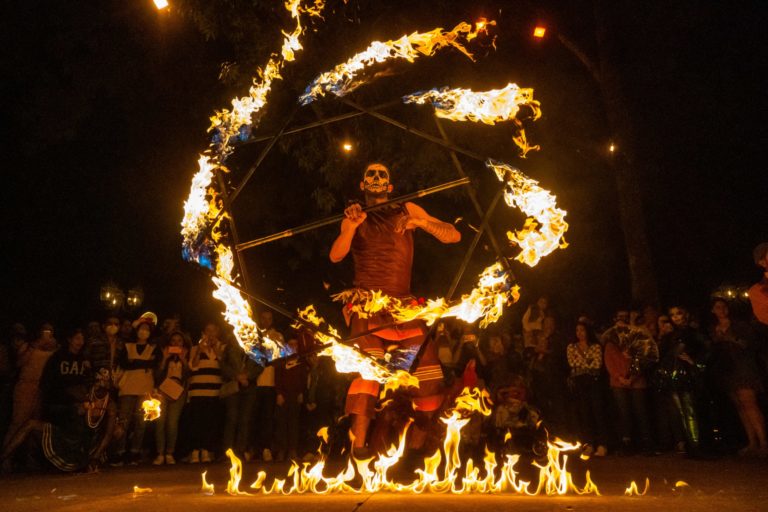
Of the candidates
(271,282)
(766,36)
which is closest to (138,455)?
(271,282)

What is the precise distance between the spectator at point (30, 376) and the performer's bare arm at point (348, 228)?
4.76 m

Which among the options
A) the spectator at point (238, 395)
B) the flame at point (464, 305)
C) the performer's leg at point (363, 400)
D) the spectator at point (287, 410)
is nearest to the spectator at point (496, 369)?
the spectator at point (287, 410)

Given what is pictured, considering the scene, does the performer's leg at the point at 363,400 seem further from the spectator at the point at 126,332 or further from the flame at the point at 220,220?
the spectator at the point at 126,332

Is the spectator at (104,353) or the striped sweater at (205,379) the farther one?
the striped sweater at (205,379)

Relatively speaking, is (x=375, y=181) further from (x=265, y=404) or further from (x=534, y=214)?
(x=265, y=404)

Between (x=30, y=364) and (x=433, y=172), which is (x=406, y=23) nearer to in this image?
(x=433, y=172)

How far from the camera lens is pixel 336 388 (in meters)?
9.24

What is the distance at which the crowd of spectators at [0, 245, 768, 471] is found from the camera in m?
8.14

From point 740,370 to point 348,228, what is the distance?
16.6 ft

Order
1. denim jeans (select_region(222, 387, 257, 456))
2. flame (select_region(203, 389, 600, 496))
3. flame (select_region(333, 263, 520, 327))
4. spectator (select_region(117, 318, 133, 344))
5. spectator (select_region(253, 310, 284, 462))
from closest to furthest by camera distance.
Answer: flame (select_region(203, 389, 600, 496)) < flame (select_region(333, 263, 520, 327)) < denim jeans (select_region(222, 387, 257, 456)) < spectator (select_region(253, 310, 284, 462)) < spectator (select_region(117, 318, 133, 344))

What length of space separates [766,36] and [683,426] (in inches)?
408

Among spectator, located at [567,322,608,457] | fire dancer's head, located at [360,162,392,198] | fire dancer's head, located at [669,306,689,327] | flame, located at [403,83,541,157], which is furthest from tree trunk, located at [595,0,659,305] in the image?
fire dancer's head, located at [360,162,392,198]

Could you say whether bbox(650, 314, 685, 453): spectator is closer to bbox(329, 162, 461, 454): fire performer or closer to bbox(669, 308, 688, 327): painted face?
bbox(669, 308, 688, 327): painted face

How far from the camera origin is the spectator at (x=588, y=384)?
29.1 ft
